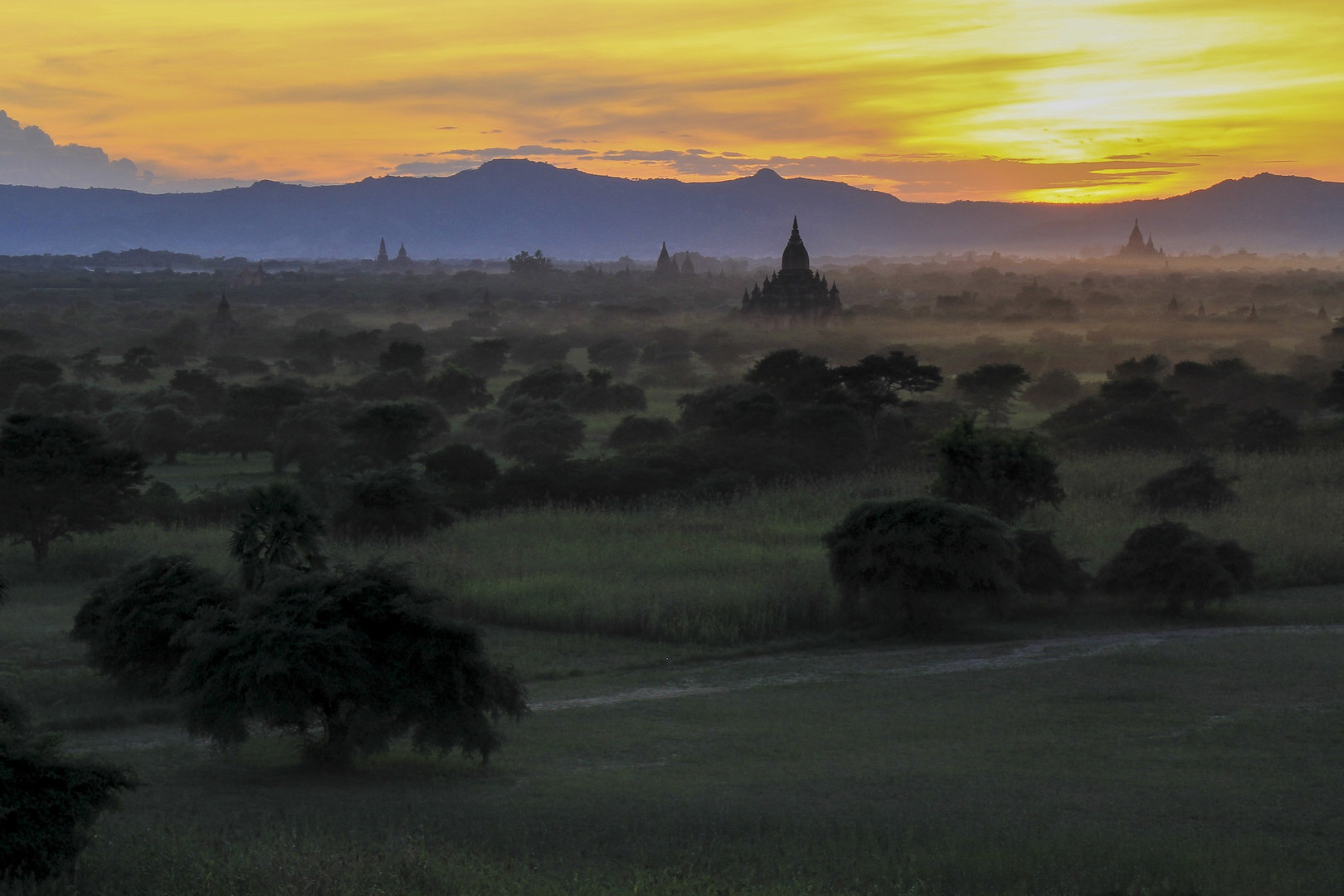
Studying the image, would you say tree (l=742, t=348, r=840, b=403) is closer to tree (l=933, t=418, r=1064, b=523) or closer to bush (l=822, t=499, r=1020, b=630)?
tree (l=933, t=418, r=1064, b=523)

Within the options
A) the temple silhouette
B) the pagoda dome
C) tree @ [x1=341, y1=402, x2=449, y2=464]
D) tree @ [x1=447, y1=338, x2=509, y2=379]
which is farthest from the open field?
the pagoda dome

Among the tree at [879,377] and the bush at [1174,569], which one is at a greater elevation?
the tree at [879,377]

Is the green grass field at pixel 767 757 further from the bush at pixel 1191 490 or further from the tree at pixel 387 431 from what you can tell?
the tree at pixel 387 431

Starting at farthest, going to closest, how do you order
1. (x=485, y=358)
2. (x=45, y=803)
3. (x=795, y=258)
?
1. (x=795, y=258)
2. (x=485, y=358)
3. (x=45, y=803)

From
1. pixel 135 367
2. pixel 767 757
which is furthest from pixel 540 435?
pixel 135 367

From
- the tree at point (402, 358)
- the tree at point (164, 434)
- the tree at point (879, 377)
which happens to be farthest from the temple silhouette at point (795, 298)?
the tree at point (164, 434)

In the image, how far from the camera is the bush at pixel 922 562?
823 inches

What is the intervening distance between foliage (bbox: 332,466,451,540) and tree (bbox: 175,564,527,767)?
14230 mm

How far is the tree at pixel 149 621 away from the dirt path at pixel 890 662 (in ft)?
14.7

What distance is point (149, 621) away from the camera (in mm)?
17125

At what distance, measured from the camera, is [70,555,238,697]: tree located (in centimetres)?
1708

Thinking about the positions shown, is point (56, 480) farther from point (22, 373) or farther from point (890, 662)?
point (22, 373)

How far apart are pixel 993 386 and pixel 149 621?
42.2m

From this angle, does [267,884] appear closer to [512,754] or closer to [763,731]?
[512,754]
